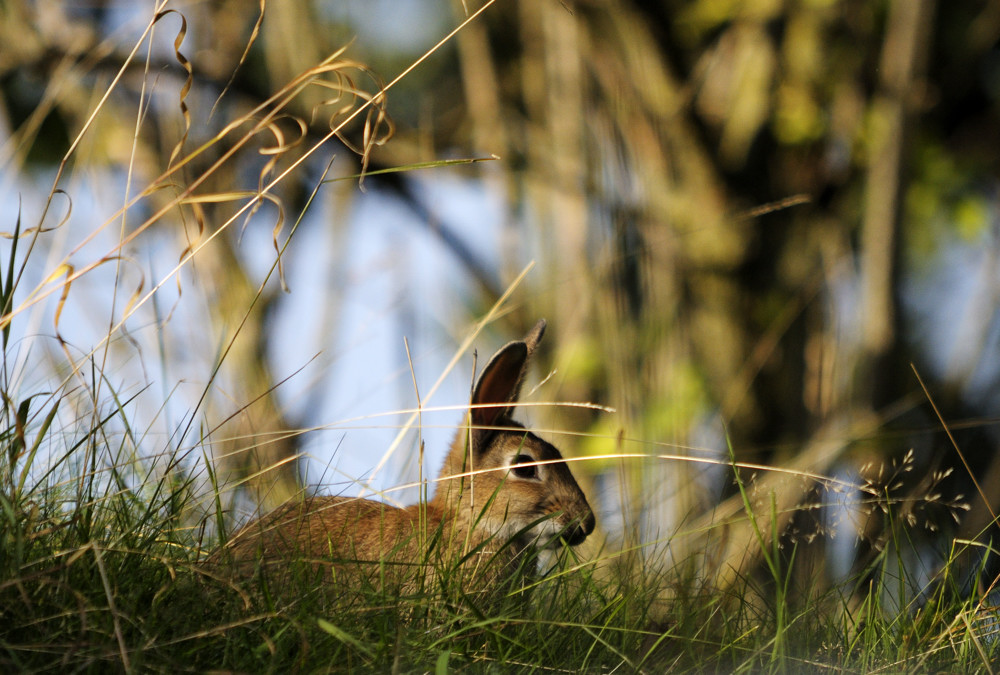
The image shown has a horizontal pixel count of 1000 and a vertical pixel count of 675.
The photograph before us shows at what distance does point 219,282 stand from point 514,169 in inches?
105

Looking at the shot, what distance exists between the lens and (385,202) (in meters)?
8.97

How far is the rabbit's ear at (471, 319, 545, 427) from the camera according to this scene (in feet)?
10.5

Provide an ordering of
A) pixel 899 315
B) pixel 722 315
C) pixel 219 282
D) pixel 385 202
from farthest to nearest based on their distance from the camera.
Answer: pixel 385 202 → pixel 722 315 → pixel 219 282 → pixel 899 315

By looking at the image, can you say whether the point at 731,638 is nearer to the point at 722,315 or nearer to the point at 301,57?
the point at 722,315

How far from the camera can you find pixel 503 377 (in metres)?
3.39

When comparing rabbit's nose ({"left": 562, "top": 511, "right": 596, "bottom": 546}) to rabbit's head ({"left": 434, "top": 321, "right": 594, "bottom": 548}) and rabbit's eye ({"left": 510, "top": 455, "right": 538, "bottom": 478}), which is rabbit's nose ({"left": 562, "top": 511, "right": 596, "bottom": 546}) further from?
rabbit's eye ({"left": 510, "top": 455, "right": 538, "bottom": 478})

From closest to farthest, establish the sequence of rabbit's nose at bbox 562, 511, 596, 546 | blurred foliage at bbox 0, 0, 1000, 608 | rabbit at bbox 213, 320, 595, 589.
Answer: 1. rabbit at bbox 213, 320, 595, 589
2. rabbit's nose at bbox 562, 511, 596, 546
3. blurred foliage at bbox 0, 0, 1000, 608

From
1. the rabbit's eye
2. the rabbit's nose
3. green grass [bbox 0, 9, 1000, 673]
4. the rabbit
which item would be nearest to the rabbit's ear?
the rabbit

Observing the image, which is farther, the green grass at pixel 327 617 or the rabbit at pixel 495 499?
the rabbit at pixel 495 499

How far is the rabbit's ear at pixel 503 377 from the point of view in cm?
319

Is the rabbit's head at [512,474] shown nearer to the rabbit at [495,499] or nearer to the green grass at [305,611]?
the rabbit at [495,499]

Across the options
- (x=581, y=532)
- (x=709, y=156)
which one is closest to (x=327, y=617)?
(x=581, y=532)

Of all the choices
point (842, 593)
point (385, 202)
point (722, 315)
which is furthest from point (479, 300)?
point (842, 593)

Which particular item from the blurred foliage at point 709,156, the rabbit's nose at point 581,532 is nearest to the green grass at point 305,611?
the rabbit's nose at point 581,532
